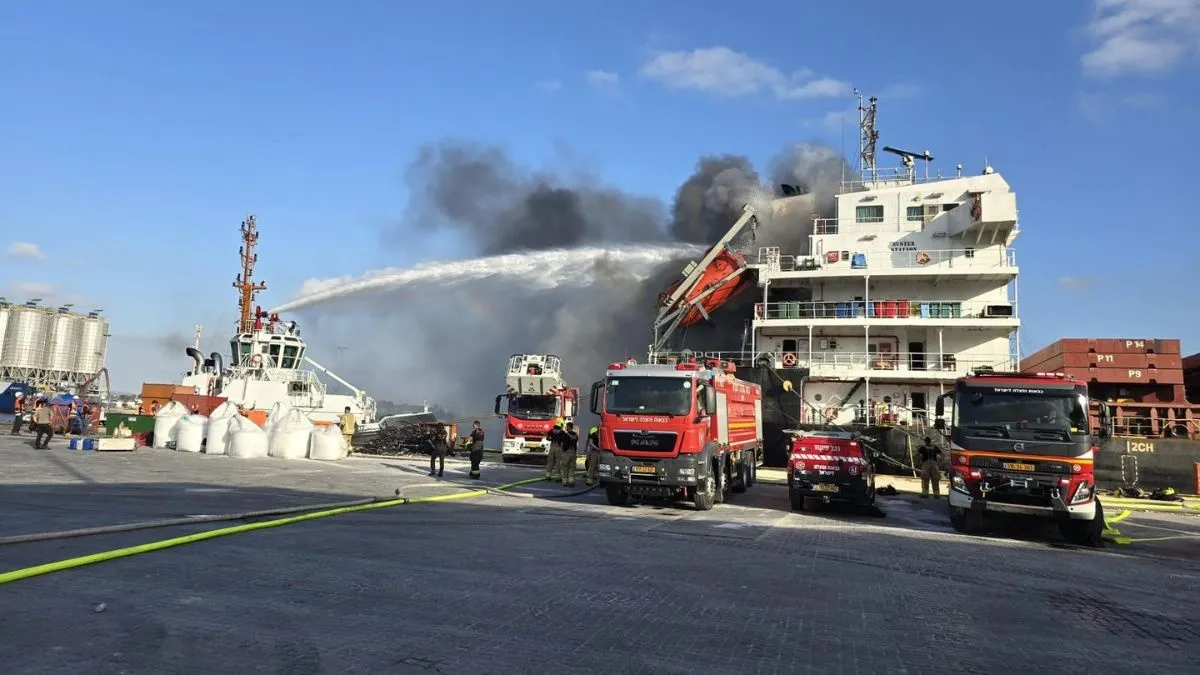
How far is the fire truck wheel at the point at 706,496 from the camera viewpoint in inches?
592

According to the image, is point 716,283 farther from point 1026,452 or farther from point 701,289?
point 1026,452

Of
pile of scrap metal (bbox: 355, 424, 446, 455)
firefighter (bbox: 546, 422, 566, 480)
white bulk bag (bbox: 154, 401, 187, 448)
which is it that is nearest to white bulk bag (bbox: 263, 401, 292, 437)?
white bulk bag (bbox: 154, 401, 187, 448)

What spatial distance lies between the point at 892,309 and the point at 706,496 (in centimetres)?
2190

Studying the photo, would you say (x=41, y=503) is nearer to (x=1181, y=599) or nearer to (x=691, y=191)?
(x=1181, y=599)

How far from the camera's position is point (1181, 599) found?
26.5ft

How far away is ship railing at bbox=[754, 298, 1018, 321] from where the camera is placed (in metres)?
32.5

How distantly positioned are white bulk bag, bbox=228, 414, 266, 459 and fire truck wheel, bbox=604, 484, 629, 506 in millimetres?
14797

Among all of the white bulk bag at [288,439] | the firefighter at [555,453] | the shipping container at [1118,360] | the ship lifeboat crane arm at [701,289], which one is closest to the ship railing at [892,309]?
the ship lifeboat crane arm at [701,289]

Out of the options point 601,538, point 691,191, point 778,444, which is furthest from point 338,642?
point 691,191

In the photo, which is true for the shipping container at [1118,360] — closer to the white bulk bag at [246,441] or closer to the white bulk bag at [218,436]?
the white bulk bag at [246,441]

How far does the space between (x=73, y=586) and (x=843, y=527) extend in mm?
12027

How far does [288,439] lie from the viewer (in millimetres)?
24375

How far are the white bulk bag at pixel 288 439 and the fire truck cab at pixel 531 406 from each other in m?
7.03

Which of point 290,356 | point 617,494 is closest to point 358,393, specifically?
point 290,356
